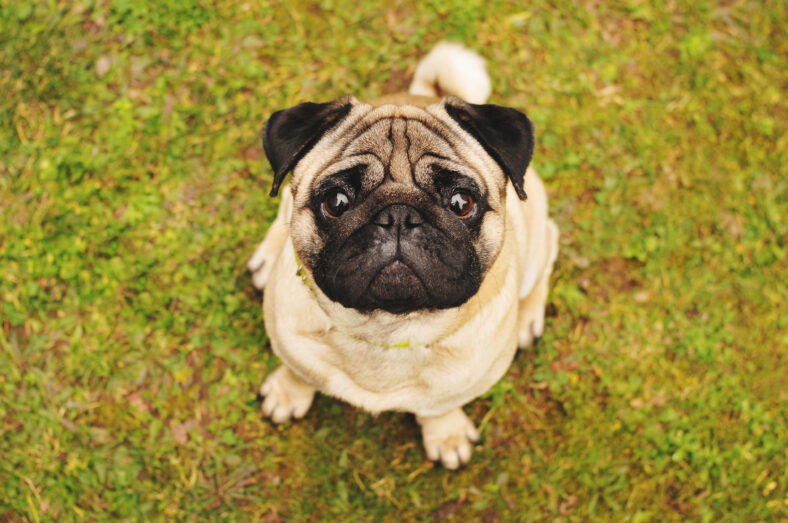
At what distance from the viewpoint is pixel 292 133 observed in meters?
3.06

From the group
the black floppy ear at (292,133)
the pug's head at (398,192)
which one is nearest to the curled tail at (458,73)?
the pug's head at (398,192)

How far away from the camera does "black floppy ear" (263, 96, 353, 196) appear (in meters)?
3.00

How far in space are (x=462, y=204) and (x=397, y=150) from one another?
0.43 meters

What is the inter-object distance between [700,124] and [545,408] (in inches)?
116

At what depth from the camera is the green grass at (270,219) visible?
4.47 meters

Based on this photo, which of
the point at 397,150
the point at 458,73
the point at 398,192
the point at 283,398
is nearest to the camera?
the point at 398,192

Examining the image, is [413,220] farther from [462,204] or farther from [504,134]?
[504,134]

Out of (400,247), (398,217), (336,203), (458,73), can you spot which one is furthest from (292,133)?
(458,73)

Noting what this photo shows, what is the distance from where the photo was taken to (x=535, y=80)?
17.7 feet

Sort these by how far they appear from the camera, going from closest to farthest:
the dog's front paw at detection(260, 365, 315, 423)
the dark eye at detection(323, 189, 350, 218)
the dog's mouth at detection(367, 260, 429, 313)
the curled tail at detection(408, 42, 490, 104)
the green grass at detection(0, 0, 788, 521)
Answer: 1. the dog's mouth at detection(367, 260, 429, 313)
2. the dark eye at detection(323, 189, 350, 218)
3. the curled tail at detection(408, 42, 490, 104)
4. the dog's front paw at detection(260, 365, 315, 423)
5. the green grass at detection(0, 0, 788, 521)

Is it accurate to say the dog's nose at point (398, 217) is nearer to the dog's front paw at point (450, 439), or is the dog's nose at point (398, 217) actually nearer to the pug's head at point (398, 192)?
the pug's head at point (398, 192)

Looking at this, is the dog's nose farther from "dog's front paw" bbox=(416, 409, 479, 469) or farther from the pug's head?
"dog's front paw" bbox=(416, 409, 479, 469)

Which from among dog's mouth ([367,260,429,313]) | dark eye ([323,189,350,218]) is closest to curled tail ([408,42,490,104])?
dark eye ([323,189,350,218])

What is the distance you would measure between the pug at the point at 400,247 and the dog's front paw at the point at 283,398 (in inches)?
25.3
